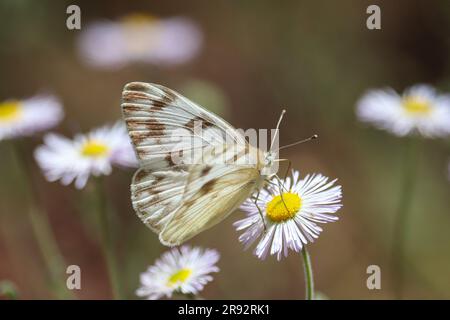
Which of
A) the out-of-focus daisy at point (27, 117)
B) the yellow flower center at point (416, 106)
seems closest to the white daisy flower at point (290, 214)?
the yellow flower center at point (416, 106)

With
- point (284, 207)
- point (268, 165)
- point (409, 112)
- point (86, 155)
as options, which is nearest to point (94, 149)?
point (86, 155)

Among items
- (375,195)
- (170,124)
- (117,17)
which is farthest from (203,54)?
(170,124)

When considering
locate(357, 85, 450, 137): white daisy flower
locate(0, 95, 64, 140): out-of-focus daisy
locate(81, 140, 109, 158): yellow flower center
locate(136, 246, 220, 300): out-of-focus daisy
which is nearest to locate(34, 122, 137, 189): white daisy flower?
locate(81, 140, 109, 158): yellow flower center

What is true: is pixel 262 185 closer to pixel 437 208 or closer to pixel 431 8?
pixel 437 208

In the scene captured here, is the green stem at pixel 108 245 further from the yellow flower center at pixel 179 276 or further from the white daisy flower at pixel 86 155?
the yellow flower center at pixel 179 276

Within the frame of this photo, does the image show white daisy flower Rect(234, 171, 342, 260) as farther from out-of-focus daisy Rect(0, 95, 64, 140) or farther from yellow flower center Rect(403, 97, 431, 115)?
out-of-focus daisy Rect(0, 95, 64, 140)
